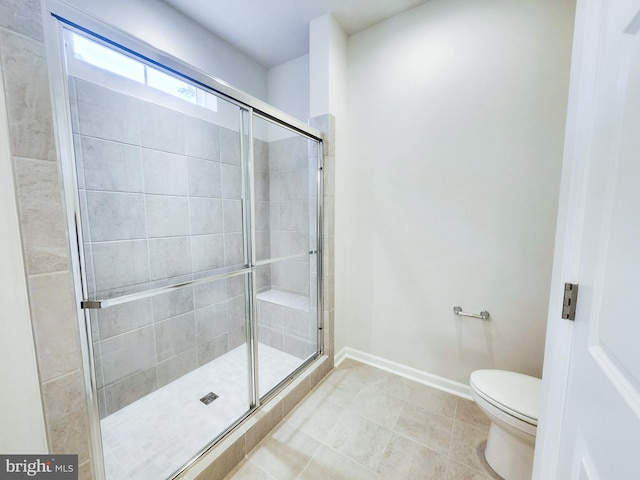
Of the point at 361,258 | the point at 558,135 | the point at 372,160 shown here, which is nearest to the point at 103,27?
the point at 372,160

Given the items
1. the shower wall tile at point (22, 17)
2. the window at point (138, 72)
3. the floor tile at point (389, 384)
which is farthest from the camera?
the floor tile at point (389, 384)

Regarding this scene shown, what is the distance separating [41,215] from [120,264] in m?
1.01

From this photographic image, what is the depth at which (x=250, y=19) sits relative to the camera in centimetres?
174

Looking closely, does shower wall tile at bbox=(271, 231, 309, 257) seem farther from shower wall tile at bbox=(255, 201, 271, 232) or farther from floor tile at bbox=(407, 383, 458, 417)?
floor tile at bbox=(407, 383, 458, 417)

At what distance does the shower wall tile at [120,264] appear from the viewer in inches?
55.8

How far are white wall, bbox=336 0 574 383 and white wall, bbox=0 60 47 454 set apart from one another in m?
1.60

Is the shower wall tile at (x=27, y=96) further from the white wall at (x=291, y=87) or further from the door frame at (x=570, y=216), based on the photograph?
the white wall at (x=291, y=87)

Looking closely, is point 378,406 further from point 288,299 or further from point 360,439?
point 288,299

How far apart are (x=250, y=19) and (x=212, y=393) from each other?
8.63 ft

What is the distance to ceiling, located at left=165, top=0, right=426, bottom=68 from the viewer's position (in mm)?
1596

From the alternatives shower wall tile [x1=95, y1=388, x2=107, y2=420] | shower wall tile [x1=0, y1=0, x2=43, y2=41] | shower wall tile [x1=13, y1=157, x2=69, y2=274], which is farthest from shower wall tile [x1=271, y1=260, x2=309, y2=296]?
shower wall tile [x1=0, y1=0, x2=43, y2=41]

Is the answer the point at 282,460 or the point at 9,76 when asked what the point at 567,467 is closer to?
the point at 282,460

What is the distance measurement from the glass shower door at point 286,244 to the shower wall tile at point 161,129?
547 mm

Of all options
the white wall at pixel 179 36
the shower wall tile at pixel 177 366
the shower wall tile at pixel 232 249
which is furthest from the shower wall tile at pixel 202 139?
the shower wall tile at pixel 177 366
